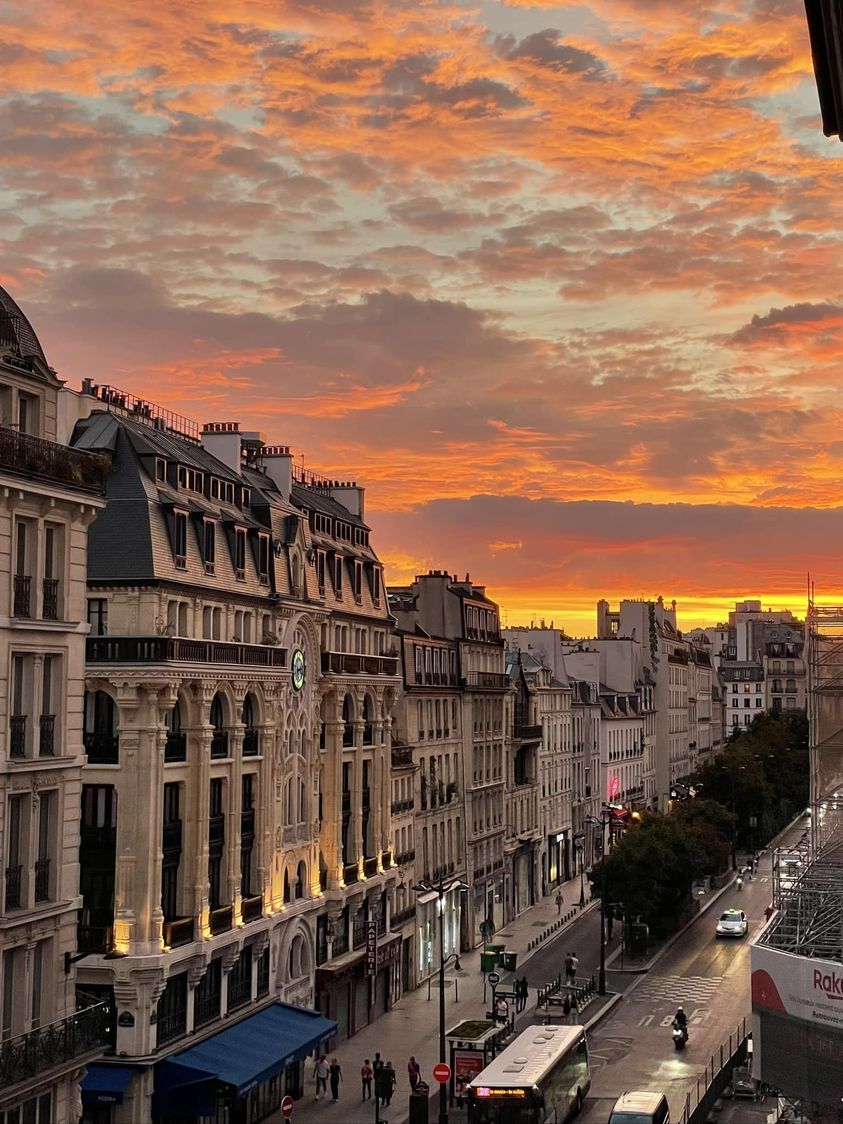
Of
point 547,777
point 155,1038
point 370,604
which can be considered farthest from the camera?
point 547,777

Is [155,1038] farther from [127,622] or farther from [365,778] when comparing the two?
[365,778]

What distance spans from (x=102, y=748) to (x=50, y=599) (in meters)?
13.3

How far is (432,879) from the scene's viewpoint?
8456cm

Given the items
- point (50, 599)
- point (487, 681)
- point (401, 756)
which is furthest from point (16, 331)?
point (487, 681)

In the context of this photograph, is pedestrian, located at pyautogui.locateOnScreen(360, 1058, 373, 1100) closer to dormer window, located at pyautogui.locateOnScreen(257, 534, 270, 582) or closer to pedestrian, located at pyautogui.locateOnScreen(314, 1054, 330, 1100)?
pedestrian, located at pyautogui.locateOnScreen(314, 1054, 330, 1100)

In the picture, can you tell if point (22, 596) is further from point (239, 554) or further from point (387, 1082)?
point (387, 1082)

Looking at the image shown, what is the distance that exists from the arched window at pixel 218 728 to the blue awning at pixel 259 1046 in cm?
914

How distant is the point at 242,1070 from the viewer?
50219mm

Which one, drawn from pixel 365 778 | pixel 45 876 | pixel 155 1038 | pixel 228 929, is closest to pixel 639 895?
pixel 365 778

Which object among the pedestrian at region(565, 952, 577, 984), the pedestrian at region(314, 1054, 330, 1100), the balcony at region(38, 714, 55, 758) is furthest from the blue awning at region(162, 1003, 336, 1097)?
the pedestrian at region(565, 952, 577, 984)

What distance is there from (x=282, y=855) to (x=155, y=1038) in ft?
40.9

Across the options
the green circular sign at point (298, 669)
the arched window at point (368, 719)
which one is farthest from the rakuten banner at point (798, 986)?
the arched window at point (368, 719)

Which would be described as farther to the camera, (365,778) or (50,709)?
(365,778)

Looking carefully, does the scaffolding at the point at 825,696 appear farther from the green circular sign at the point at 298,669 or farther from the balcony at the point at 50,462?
the balcony at the point at 50,462
